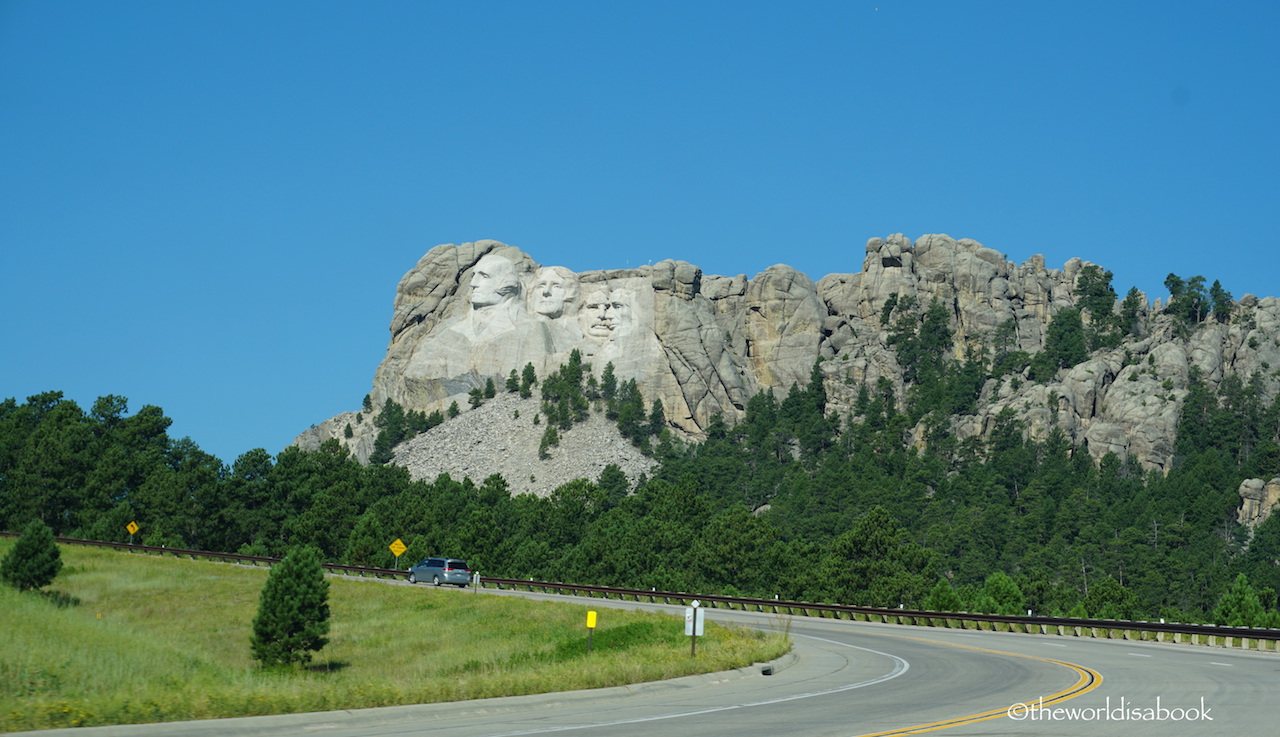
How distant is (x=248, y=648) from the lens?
51531 mm

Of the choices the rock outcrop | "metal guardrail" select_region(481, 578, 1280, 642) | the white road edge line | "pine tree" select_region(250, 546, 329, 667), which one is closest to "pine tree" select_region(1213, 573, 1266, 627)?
"metal guardrail" select_region(481, 578, 1280, 642)

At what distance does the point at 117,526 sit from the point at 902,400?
124328mm

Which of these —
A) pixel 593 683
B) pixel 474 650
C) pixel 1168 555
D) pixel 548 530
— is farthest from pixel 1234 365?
pixel 593 683

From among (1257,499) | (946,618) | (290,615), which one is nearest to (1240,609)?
(946,618)

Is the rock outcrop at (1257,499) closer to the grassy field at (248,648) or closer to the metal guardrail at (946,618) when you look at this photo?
the metal guardrail at (946,618)

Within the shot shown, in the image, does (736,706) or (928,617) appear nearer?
(736,706)

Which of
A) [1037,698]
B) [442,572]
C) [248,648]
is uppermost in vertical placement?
[442,572]

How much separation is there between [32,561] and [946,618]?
148ft

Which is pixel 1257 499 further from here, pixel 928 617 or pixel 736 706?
pixel 736 706

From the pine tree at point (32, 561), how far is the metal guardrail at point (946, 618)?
2306 centimetres

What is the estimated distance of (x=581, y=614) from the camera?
53.5 metres

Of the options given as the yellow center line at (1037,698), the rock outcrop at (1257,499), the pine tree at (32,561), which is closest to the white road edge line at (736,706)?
the yellow center line at (1037,698)

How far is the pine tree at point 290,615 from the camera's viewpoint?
1751 inches

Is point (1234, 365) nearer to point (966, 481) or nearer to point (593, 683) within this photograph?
point (966, 481)
